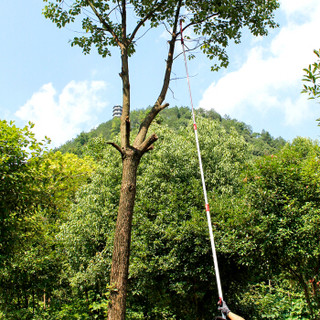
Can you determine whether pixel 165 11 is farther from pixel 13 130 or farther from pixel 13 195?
pixel 13 195

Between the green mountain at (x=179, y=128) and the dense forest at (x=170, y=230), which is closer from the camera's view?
the dense forest at (x=170, y=230)

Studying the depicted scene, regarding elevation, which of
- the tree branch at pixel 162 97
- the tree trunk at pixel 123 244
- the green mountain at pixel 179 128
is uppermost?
the green mountain at pixel 179 128

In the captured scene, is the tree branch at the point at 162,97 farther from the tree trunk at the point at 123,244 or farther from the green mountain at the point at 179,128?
the green mountain at the point at 179,128

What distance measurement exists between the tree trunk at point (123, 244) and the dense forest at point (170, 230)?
2567 mm

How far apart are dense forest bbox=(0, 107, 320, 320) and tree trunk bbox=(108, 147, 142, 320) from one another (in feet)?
8.42

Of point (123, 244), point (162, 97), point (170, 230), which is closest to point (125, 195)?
point (123, 244)

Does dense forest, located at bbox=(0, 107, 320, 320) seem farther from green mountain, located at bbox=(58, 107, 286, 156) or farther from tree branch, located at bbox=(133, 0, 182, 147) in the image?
green mountain, located at bbox=(58, 107, 286, 156)

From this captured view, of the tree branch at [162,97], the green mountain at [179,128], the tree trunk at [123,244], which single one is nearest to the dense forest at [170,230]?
the tree trunk at [123,244]

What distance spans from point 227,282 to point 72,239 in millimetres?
6731

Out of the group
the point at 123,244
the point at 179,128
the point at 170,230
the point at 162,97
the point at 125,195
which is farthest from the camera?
the point at 179,128

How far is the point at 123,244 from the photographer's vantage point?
4520 mm

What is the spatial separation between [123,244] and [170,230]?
22.3 feet

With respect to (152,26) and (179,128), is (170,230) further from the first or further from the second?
(179,128)

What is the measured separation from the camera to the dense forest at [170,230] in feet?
24.3
